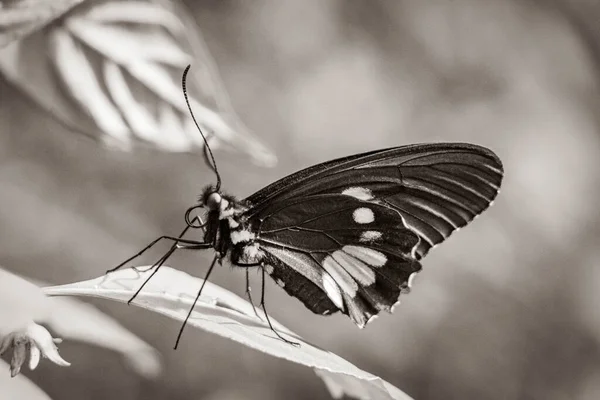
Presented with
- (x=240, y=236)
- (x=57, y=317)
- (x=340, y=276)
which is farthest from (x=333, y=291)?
(x=57, y=317)

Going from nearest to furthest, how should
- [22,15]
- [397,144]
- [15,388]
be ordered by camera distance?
[15,388] → [22,15] → [397,144]

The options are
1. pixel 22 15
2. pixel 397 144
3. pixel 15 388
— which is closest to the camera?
pixel 15 388

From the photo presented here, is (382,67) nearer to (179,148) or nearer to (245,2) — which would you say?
(245,2)

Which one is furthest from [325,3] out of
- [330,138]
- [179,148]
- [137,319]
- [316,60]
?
[137,319]

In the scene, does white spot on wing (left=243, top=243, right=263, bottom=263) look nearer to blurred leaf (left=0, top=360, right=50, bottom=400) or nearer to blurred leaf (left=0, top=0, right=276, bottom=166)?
blurred leaf (left=0, top=0, right=276, bottom=166)

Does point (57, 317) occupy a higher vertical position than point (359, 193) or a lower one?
lower

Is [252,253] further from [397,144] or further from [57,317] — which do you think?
[397,144]

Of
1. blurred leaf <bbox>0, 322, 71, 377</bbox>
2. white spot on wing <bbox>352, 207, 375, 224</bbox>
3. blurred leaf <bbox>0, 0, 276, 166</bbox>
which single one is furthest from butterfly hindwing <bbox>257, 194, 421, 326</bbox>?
blurred leaf <bbox>0, 322, 71, 377</bbox>
